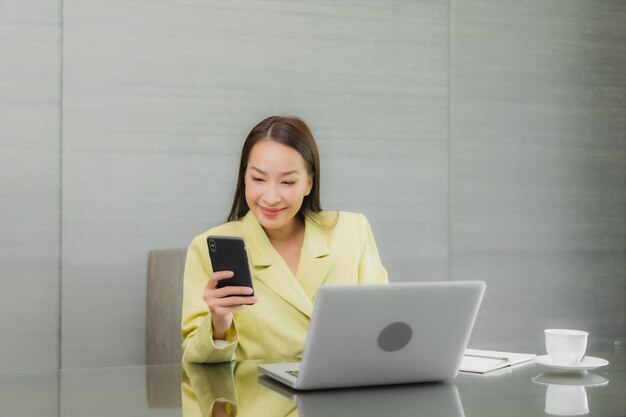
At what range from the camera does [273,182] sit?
2160mm

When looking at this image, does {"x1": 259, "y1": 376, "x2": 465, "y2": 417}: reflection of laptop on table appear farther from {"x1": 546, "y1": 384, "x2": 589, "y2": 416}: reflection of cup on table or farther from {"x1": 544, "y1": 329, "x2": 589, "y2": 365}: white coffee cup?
{"x1": 544, "y1": 329, "x2": 589, "y2": 365}: white coffee cup

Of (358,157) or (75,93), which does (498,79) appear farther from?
(75,93)

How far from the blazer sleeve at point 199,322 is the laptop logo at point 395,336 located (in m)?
0.47

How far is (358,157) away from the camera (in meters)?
3.43

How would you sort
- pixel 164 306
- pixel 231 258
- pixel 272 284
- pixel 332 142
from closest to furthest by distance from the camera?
pixel 231 258 → pixel 272 284 → pixel 164 306 → pixel 332 142

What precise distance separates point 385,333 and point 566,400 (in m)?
0.35

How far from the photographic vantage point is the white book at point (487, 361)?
175 centimetres

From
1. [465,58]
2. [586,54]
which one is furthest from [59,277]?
[586,54]

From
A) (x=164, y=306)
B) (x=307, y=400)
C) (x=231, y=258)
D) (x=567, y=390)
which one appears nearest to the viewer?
(x=307, y=400)

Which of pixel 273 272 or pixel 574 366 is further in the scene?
pixel 273 272

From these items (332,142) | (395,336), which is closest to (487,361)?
(395,336)

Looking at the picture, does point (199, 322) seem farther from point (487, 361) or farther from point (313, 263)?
point (487, 361)

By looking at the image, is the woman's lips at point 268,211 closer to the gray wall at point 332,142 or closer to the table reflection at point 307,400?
the table reflection at point 307,400

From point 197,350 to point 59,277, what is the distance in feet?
4.44
